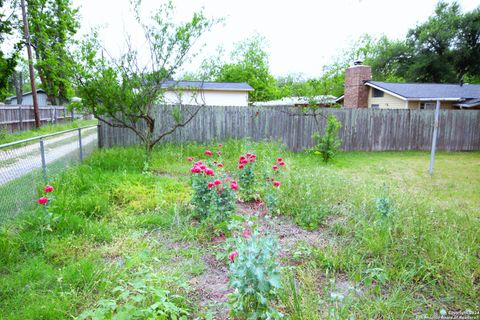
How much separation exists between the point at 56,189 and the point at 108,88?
2739 mm

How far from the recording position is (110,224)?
3.26 metres

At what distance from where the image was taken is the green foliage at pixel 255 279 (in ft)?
5.07

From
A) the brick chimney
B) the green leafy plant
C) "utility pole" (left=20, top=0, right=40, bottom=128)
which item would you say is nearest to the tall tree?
"utility pole" (left=20, top=0, right=40, bottom=128)

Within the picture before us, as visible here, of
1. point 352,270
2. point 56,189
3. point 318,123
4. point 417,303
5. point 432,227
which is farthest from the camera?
point 318,123

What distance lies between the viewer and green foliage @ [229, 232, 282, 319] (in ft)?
5.07

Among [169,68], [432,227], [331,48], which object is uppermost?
[331,48]

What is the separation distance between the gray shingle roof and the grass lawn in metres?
11.3

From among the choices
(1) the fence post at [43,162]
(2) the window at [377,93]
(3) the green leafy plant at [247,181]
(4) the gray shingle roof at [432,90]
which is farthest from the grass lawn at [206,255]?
(2) the window at [377,93]

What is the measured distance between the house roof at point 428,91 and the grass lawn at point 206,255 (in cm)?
1107

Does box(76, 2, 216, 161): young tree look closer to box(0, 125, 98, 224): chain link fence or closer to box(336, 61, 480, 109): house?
box(0, 125, 98, 224): chain link fence

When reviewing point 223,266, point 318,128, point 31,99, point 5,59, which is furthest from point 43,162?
point 31,99

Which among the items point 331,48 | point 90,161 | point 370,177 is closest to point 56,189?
point 90,161

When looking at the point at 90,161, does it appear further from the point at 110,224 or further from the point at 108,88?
the point at 110,224

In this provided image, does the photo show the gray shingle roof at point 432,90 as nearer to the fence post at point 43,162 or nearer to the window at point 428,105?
the window at point 428,105
